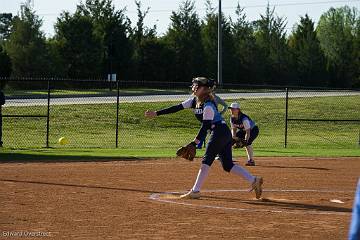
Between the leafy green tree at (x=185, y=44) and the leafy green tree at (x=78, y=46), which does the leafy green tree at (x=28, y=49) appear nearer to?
the leafy green tree at (x=78, y=46)

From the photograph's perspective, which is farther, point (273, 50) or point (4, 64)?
point (273, 50)

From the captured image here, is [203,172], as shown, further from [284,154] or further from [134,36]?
[134,36]

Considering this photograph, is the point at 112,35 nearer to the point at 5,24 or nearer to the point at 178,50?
the point at 178,50

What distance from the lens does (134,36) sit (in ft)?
190

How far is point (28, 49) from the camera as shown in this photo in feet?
150

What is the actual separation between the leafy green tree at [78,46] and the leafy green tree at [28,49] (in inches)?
105

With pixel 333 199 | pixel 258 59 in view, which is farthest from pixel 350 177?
pixel 258 59

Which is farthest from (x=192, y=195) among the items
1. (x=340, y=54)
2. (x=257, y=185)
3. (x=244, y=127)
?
(x=340, y=54)

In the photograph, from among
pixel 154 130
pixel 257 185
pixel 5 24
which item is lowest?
pixel 154 130

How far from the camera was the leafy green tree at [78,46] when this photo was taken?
49.3 meters

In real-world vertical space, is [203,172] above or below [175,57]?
below

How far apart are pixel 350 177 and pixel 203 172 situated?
5.54 meters

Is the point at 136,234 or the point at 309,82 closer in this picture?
the point at 136,234

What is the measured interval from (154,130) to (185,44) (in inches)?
1027
